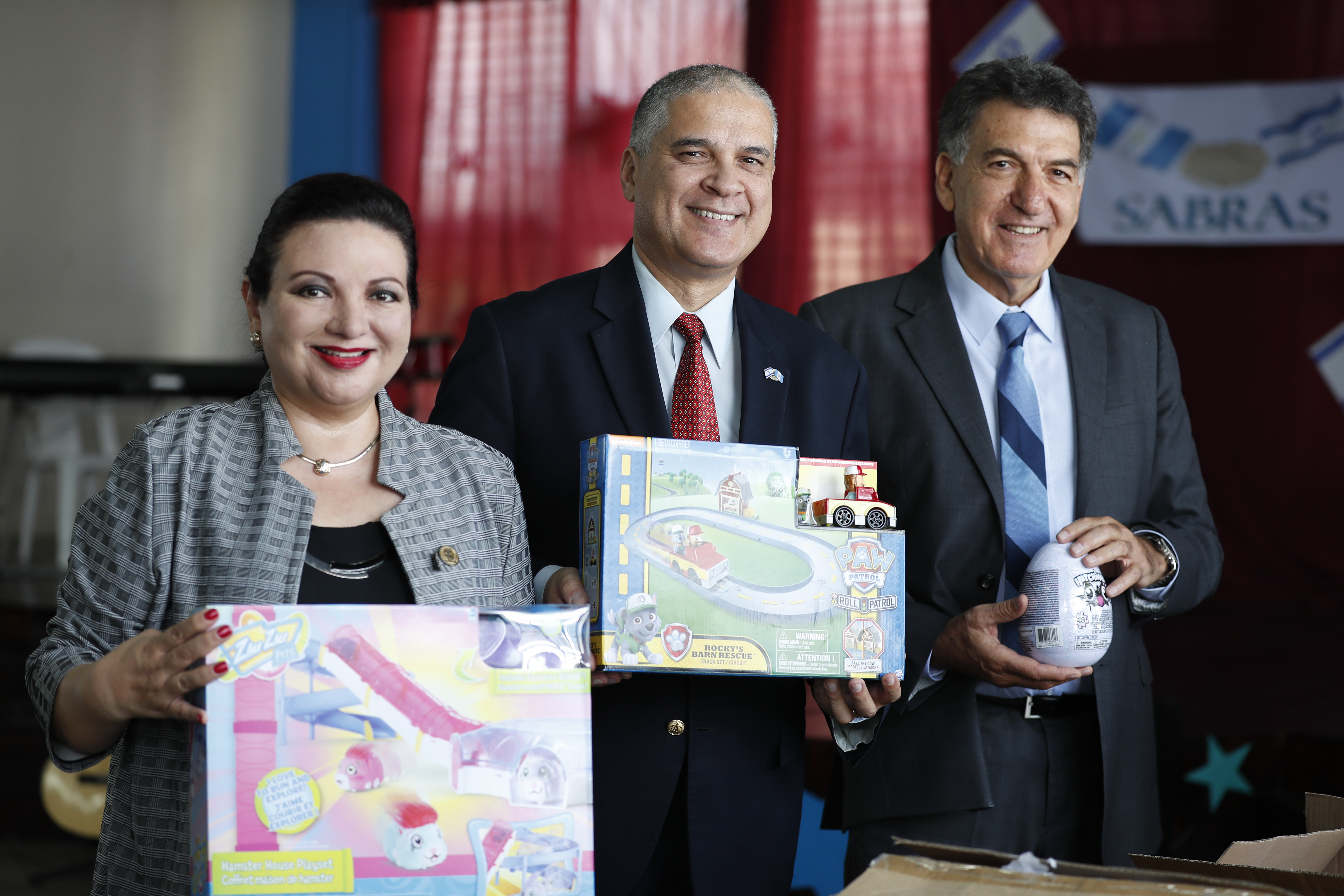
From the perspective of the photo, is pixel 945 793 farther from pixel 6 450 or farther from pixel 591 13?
pixel 591 13

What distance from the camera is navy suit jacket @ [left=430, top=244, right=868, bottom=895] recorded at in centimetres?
153

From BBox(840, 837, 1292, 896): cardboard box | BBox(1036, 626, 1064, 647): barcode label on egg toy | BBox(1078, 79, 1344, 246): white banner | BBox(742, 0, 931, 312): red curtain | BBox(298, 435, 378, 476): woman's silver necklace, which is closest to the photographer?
BBox(840, 837, 1292, 896): cardboard box

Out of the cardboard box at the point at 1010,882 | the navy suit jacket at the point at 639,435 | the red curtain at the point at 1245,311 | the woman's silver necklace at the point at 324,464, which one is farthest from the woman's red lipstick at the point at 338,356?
the red curtain at the point at 1245,311

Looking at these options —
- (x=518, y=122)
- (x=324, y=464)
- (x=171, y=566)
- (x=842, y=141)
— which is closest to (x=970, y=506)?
(x=324, y=464)

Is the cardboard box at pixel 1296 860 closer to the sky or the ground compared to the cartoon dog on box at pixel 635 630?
closer to the ground

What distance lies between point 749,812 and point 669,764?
132 mm

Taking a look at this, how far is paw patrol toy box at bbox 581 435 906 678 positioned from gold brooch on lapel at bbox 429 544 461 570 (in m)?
0.14

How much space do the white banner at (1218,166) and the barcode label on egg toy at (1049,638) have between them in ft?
15.2

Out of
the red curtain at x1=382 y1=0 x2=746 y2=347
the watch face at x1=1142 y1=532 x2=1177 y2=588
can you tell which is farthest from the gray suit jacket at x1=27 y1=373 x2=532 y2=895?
the red curtain at x1=382 y1=0 x2=746 y2=347

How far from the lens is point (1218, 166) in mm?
5637

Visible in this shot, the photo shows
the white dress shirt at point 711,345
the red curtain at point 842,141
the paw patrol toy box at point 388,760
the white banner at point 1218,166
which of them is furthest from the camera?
the red curtain at point 842,141

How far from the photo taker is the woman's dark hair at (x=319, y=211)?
4.17 feet

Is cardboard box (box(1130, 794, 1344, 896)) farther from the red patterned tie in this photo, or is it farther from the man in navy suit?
the red patterned tie

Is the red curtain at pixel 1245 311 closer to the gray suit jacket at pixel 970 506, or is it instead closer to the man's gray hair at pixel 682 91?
the gray suit jacket at pixel 970 506
